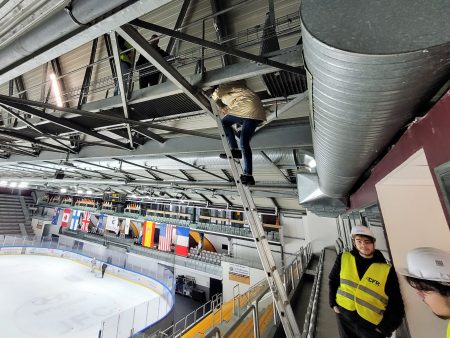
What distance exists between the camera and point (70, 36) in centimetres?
129

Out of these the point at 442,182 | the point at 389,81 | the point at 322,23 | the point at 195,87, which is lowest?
the point at 442,182

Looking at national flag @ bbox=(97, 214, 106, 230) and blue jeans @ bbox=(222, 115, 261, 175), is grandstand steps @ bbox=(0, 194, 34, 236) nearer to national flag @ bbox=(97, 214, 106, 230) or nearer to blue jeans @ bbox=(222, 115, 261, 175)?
national flag @ bbox=(97, 214, 106, 230)

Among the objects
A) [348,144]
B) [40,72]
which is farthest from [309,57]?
[40,72]

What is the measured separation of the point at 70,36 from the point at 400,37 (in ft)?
5.29

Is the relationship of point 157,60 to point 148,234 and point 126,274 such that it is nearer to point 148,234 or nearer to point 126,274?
point 126,274

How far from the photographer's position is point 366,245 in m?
2.15

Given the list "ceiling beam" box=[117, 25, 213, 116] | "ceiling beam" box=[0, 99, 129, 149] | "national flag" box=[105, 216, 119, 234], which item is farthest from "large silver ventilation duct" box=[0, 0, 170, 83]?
"national flag" box=[105, 216, 119, 234]

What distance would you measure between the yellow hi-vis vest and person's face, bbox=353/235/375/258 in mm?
106

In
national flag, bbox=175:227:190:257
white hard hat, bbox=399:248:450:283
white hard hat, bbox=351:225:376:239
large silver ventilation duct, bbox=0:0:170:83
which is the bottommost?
national flag, bbox=175:227:190:257

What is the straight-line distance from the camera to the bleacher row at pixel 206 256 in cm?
1266

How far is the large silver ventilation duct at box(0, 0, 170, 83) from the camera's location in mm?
1076

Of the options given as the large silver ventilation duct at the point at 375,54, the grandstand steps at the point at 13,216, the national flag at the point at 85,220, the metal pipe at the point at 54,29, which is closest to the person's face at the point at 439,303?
the large silver ventilation duct at the point at 375,54

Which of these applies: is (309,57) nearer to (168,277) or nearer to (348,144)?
(348,144)

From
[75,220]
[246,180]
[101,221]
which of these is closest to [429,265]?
[246,180]
